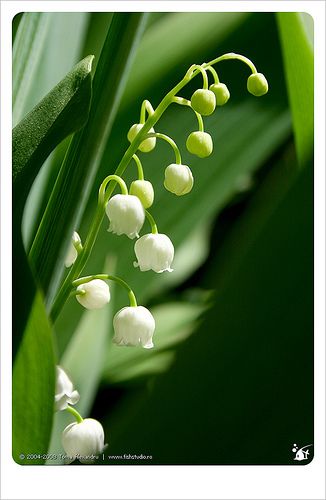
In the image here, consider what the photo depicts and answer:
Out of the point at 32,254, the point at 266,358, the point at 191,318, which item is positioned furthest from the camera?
the point at 191,318

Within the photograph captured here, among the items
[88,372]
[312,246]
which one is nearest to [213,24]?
[312,246]

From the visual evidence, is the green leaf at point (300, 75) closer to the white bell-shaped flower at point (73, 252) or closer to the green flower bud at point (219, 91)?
the green flower bud at point (219, 91)

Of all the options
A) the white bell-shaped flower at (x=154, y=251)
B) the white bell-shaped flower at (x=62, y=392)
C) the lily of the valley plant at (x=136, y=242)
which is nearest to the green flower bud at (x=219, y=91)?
the lily of the valley plant at (x=136, y=242)

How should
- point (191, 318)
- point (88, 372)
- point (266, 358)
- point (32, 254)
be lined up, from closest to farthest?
point (266, 358), point (32, 254), point (88, 372), point (191, 318)

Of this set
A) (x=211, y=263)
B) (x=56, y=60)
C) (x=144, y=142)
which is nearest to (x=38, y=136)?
(x=144, y=142)

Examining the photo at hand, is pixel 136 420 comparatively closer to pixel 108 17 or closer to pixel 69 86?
pixel 69 86

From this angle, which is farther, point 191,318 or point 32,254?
point 191,318

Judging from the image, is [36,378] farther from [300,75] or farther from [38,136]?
[300,75]
